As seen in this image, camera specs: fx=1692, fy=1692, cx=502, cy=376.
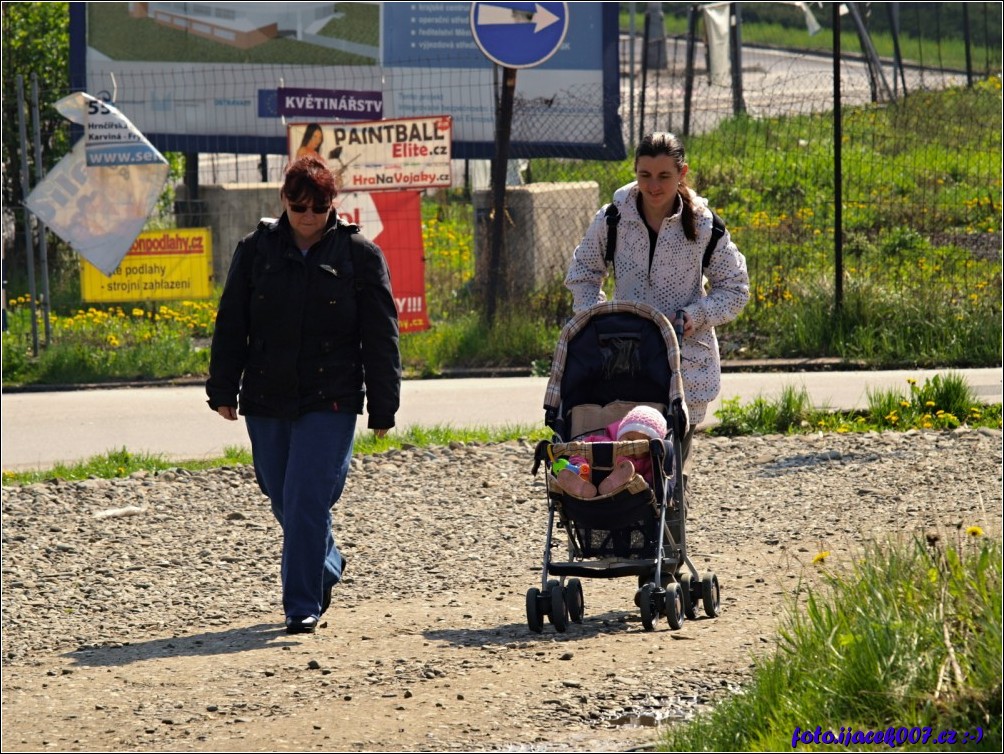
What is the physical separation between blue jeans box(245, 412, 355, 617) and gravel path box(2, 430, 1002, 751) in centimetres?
22

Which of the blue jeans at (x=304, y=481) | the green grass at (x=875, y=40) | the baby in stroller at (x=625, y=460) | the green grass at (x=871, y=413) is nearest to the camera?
the baby in stroller at (x=625, y=460)

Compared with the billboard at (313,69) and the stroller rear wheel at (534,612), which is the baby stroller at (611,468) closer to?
the stroller rear wheel at (534,612)

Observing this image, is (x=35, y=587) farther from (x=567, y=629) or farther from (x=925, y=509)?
(x=925, y=509)

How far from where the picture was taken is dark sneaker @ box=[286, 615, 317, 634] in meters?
6.42

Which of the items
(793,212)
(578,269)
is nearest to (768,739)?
(578,269)

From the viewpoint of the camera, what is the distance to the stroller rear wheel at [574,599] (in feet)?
20.2

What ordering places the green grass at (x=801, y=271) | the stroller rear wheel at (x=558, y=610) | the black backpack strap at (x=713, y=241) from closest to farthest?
the stroller rear wheel at (x=558, y=610)
the black backpack strap at (x=713, y=241)
the green grass at (x=801, y=271)

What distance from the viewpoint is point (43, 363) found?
13.1 metres

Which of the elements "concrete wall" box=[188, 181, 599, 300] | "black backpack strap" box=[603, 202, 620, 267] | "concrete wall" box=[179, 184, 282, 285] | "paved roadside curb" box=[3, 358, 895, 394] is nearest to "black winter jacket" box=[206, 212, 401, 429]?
"black backpack strap" box=[603, 202, 620, 267]

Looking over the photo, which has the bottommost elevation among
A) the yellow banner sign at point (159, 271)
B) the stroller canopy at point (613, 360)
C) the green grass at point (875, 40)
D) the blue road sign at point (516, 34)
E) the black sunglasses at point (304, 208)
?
the stroller canopy at point (613, 360)

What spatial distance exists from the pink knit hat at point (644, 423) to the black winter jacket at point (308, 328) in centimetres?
89

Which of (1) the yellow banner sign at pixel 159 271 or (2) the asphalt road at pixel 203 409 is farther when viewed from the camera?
(1) the yellow banner sign at pixel 159 271

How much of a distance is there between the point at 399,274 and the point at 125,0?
4962 millimetres

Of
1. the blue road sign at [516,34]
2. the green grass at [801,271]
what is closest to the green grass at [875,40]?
the green grass at [801,271]
